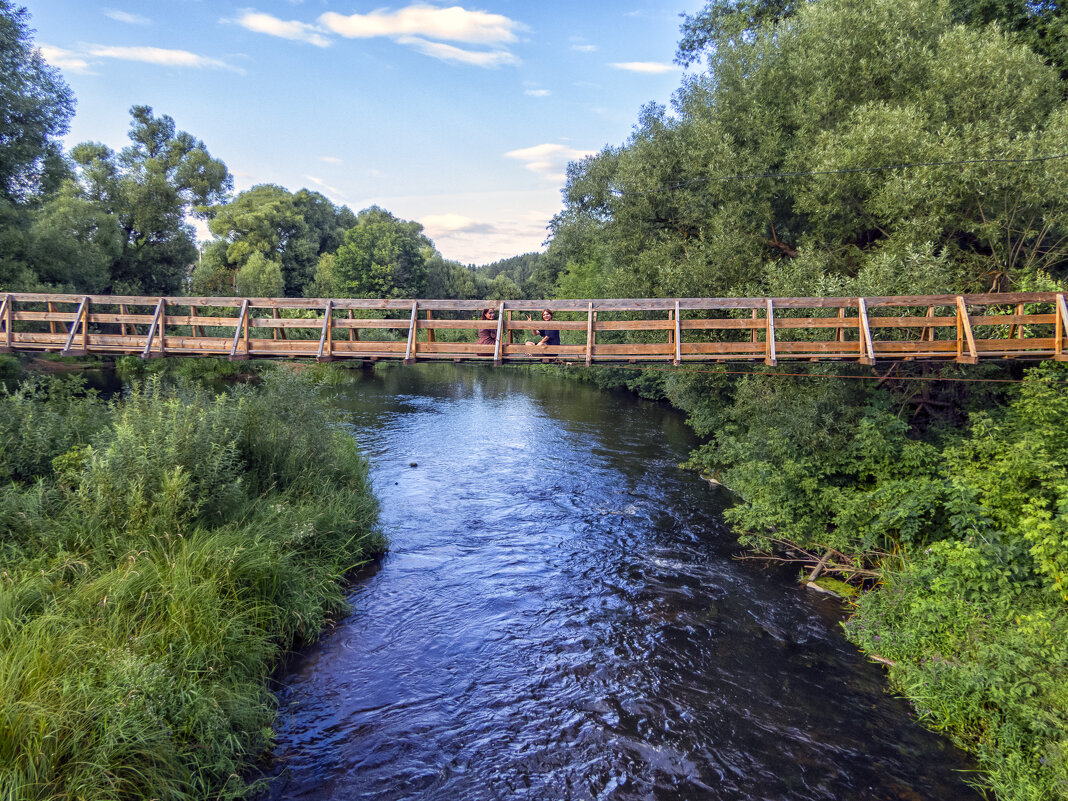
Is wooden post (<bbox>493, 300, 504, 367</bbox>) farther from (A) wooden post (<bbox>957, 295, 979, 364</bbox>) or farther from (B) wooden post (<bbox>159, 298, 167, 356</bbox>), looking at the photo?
(A) wooden post (<bbox>957, 295, 979, 364</bbox>)

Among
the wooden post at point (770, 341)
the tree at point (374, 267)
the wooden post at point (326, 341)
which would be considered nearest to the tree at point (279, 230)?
the tree at point (374, 267)

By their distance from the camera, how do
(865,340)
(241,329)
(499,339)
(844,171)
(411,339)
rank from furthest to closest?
(844,171), (241,329), (411,339), (499,339), (865,340)

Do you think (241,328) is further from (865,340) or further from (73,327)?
(865,340)

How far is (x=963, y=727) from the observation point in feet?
24.4

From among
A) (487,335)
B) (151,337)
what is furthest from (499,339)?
(151,337)

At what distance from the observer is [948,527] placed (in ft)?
34.9

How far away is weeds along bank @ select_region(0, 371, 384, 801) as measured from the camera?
17.9 feet

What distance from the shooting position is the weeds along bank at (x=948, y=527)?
7031mm

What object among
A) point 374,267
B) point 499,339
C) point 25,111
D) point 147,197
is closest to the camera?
point 499,339

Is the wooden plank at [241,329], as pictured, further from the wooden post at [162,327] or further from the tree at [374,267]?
the tree at [374,267]

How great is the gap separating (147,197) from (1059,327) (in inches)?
1931

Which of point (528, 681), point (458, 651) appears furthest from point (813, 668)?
point (458, 651)

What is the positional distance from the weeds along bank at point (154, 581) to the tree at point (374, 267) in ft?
154

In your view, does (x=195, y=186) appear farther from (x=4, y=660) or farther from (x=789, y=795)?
(x=789, y=795)
